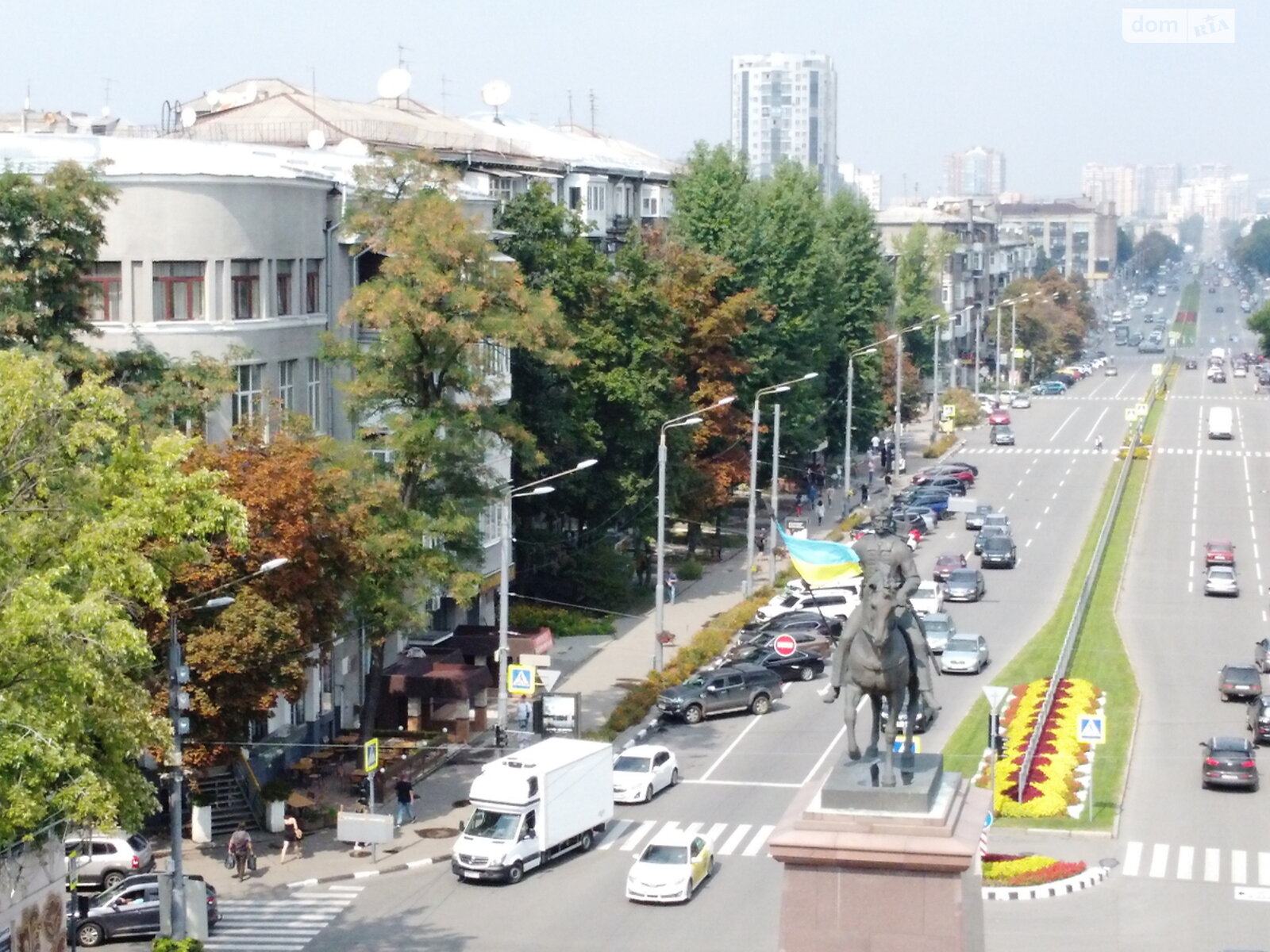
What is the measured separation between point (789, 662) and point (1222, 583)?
2102cm

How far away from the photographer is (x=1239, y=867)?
4119cm

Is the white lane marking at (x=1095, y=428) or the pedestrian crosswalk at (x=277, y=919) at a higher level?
the white lane marking at (x=1095, y=428)

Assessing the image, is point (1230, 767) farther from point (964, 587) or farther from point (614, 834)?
point (964, 587)

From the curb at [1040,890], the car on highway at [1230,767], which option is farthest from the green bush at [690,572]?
the curb at [1040,890]

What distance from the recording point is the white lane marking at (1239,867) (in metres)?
40.2

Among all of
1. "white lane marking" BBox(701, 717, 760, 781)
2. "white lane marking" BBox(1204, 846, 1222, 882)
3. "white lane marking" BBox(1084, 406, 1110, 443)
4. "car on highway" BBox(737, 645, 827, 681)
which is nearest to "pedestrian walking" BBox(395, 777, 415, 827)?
"white lane marking" BBox(701, 717, 760, 781)

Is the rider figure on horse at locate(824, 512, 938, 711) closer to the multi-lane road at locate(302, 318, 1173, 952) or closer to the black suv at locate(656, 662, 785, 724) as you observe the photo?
the multi-lane road at locate(302, 318, 1173, 952)

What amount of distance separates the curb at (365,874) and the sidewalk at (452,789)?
2 centimetres

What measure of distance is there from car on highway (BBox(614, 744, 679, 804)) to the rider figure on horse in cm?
2444

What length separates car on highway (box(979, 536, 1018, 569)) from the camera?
8000 cm

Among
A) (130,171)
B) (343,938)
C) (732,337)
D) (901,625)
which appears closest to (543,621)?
(732,337)

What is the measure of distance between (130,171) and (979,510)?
5069cm

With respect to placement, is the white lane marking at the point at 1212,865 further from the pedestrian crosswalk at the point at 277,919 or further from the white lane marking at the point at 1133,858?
the pedestrian crosswalk at the point at 277,919

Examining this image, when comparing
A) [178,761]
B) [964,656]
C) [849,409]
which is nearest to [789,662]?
[964,656]
